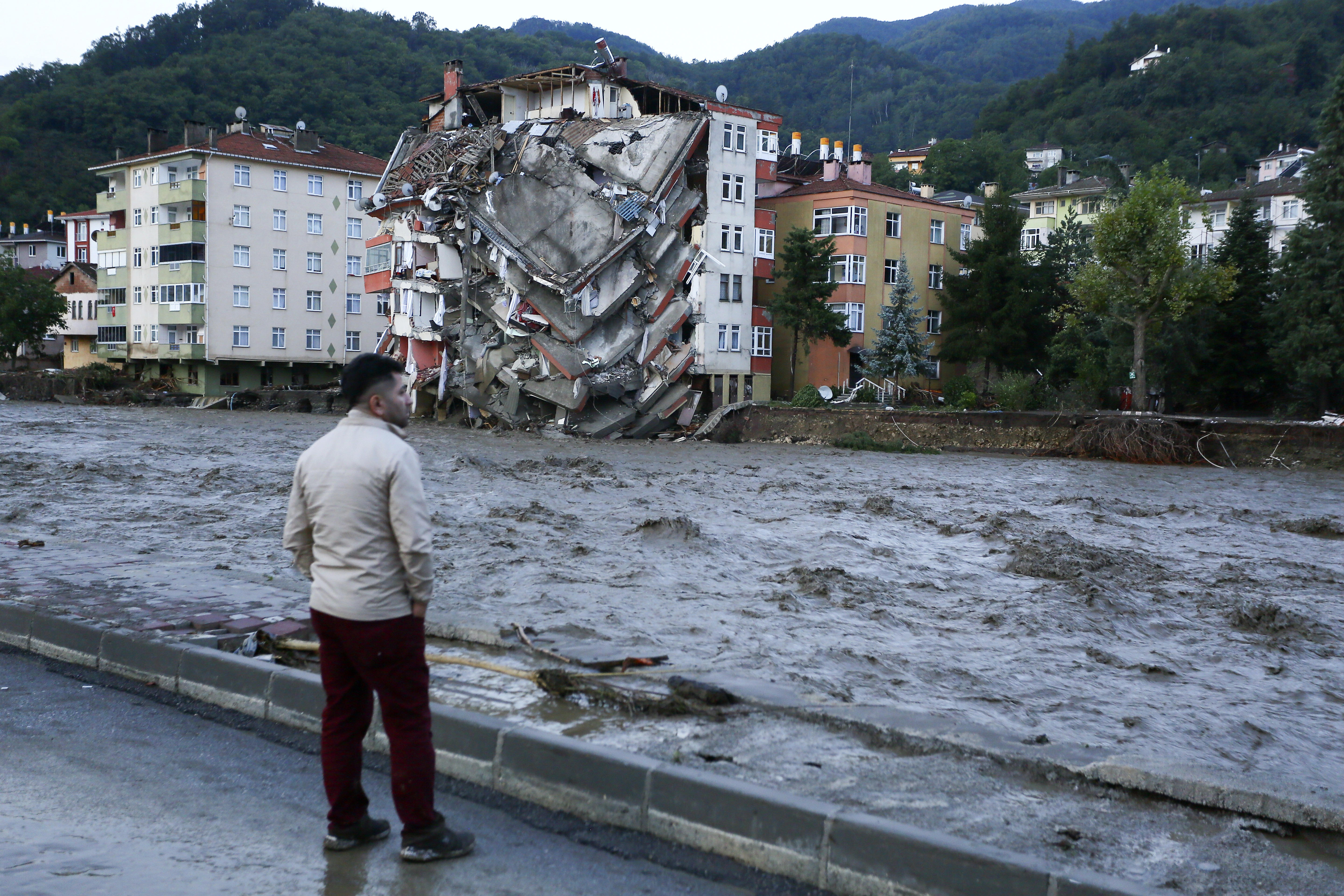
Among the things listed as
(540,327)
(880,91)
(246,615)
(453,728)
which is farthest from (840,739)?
(880,91)

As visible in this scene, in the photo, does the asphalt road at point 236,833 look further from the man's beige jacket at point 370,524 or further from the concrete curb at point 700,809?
the man's beige jacket at point 370,524

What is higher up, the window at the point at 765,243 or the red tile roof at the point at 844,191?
the red tile roof at the point at 844,191

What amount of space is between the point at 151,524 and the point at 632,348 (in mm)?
36686

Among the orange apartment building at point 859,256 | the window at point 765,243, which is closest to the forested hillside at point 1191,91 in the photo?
the orange apartment building at point 859,256

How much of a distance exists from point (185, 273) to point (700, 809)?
247ft

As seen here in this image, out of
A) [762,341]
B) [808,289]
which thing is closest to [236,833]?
[808,289]

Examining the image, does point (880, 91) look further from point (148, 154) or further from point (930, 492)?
point (930, 492)

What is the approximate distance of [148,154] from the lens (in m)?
76.3

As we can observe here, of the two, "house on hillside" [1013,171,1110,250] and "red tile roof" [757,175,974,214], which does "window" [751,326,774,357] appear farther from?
"house on hillside" [1013,171,1110,250]

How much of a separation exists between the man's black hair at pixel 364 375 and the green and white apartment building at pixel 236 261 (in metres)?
73.2

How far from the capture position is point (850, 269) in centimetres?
5906

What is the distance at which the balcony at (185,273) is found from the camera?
7231cm

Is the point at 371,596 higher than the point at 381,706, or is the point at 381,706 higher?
the point at 371,596

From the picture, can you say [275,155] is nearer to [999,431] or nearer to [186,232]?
[186,232]
